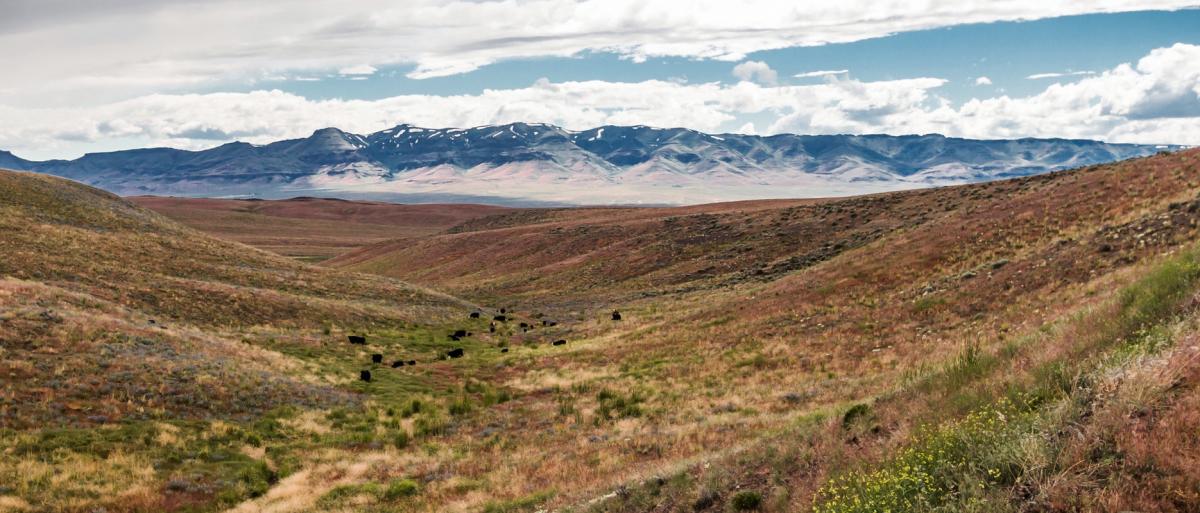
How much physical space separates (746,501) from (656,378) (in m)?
18.5

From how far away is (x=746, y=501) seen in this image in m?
10.2

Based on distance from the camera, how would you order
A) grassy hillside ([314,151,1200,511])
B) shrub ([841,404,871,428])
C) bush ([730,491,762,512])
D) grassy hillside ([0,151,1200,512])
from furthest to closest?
grassy hillside ([314,151,1200,511]) → shrub ([841,404,871,428]) → bush ([730,491,762,512]) → grassy hillside ([0,151,1200,512])

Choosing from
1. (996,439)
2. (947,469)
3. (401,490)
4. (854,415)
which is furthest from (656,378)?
(996,439)

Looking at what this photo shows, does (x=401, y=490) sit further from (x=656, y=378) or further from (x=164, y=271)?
(x=164, y=271)

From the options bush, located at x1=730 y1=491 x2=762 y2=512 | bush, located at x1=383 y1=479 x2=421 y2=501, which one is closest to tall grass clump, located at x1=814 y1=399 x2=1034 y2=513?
bush, located at x1=730 y1=491 x2=762 y2=512

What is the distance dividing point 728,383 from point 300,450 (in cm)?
1512

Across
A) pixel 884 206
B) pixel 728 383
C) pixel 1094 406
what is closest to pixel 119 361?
pixel 728 383

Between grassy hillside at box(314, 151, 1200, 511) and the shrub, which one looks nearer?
the shrub

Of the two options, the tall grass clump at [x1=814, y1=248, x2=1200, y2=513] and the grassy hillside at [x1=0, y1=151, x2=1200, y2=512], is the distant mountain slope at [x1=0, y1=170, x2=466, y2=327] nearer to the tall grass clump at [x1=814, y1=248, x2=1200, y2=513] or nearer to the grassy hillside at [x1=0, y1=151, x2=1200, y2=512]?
the grassy hillside at [x1=0, y1=151, x2=1200, y2=512]

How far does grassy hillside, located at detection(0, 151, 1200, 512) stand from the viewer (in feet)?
27.3

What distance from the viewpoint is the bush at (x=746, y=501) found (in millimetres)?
10125

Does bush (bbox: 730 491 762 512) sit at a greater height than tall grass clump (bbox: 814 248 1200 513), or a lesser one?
lesser

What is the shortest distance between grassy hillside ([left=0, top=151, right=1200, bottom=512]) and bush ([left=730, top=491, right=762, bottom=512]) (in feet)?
0.13

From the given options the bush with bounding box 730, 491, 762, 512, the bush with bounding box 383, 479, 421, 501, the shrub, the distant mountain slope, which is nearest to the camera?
the bush with bounding box 730, 491, 762, 512
